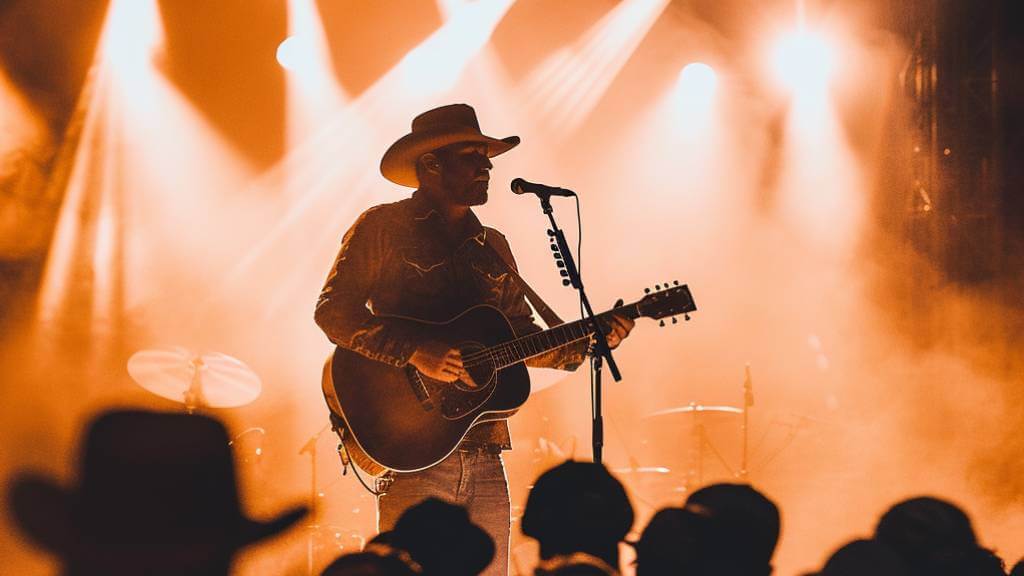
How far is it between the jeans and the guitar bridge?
214 millimetres

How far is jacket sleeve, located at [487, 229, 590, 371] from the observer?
13.0ft

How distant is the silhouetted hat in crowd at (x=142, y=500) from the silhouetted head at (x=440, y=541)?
1.03ft

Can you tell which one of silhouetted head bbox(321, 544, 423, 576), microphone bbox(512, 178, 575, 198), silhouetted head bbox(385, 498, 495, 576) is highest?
microphone bbox(512, 178, 575, 198)

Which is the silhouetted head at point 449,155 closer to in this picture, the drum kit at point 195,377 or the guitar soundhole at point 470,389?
the guitar soundhole at point 470,389

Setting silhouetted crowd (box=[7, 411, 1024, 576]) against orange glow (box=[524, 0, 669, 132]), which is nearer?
silhouetted crowd (box=[7, 411, 1024, 576])

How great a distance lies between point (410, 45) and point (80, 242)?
344 centimetres

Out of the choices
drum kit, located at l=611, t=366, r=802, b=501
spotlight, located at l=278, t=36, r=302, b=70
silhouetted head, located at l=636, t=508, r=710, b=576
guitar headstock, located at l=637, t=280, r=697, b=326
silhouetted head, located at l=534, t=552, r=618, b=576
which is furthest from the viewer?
spotlight, located at l=278, t=36, r=302, b=70

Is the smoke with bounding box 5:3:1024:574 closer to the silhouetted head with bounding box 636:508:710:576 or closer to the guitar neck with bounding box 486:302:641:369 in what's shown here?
the guitar neck with bounding box 486:302:641:369

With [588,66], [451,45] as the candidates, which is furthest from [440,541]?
[588,66]

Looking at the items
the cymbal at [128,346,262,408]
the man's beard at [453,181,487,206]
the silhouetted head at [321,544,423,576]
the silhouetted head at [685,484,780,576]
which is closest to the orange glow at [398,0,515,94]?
the cymbal at [128,346,262,408]

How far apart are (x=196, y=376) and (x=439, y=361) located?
11.1 feet

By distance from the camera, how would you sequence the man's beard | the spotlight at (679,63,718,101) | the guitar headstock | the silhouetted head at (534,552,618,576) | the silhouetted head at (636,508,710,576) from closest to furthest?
1. the silhouetted head at (534,552,618,576)
2. the silhouetted head at (636,508,710,576)
3. the guitar headstock
4. the man's beard
5. the spotlight at (679,63,718,101)

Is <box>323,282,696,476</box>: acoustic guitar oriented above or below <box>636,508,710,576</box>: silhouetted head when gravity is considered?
above

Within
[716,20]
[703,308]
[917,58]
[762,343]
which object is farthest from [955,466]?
[716,20]
